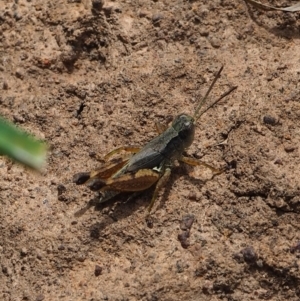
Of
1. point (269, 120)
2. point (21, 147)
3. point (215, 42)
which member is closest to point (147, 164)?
point (269, 120)

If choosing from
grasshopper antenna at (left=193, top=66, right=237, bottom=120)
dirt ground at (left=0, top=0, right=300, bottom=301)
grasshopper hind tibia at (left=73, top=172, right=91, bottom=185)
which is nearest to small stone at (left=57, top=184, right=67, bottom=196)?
dirt ground at (left=0, top=0, right=300, bottom=301)

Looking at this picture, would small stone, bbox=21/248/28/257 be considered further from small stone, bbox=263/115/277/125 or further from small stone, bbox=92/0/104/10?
small stone, bbox=92/0/104/10

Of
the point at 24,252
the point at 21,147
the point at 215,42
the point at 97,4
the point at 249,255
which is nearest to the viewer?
the point at 21,147

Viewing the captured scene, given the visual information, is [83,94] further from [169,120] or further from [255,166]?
[255,166]

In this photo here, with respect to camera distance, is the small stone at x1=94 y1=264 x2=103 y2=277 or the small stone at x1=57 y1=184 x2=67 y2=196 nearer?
the small stone at x1=94 y1=264 x2=103 y2=277

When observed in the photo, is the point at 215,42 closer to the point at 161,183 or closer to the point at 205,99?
the point at 205,99

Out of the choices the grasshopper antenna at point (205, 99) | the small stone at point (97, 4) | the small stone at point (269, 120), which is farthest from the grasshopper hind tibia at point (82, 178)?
the small stone at point (97, 4)
